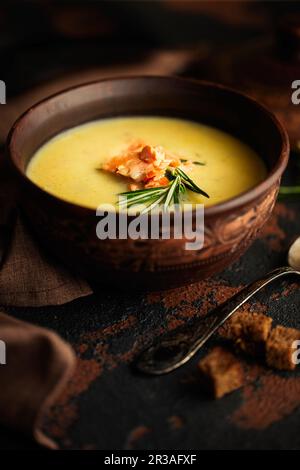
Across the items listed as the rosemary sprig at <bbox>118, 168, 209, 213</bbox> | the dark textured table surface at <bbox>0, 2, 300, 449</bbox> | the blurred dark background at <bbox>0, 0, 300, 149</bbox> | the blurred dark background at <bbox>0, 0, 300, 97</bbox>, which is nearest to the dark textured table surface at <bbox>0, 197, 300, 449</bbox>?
the dark textured table surface at <bbox>0, 2, 300, 449</bbox>

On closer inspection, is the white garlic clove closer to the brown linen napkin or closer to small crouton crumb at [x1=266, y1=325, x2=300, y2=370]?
small crouton crumb at [x1=266, y1=325, x2=300, y2=370]

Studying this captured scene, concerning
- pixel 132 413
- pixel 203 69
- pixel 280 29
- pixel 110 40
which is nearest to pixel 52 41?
pixel 110 40

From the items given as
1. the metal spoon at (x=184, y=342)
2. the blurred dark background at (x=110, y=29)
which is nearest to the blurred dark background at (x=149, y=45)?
the blurred dark background at (x=110, y=29)

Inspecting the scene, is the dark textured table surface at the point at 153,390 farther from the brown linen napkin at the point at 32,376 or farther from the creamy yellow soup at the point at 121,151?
the creamy yellow soup at the point at 121,151

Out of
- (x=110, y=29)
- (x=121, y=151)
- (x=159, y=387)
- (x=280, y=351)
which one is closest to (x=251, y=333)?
(x=280, y=351)

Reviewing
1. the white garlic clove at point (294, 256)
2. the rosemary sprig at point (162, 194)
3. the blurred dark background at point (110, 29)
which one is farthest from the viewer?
the blurred dark background at point (110, 29)

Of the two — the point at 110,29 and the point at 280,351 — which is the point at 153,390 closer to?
the point at 280,351
